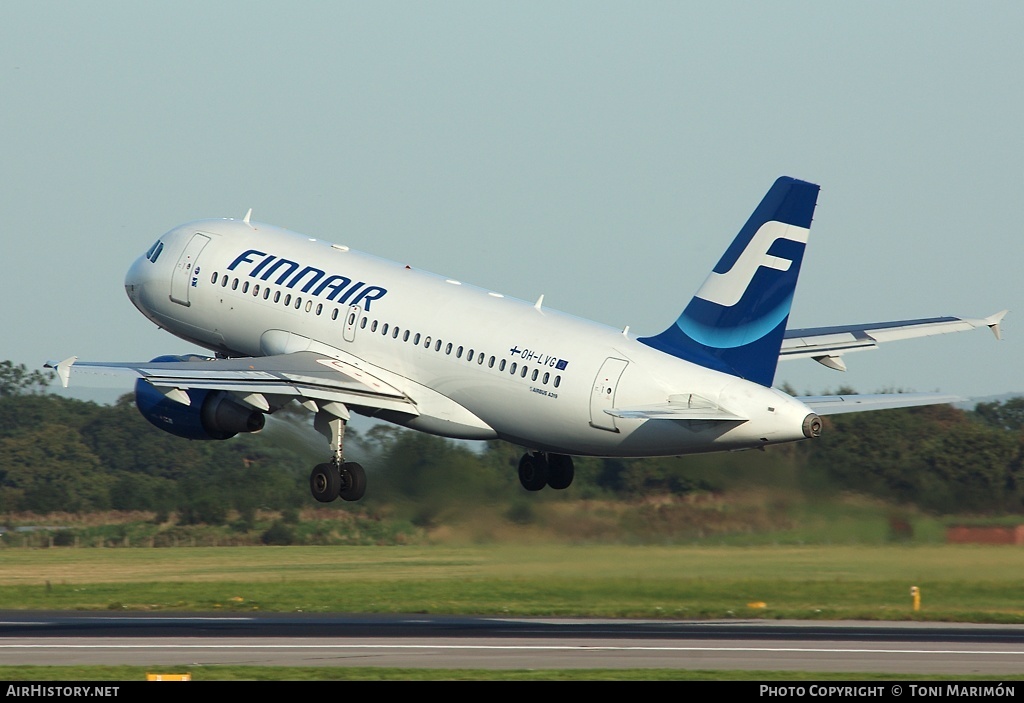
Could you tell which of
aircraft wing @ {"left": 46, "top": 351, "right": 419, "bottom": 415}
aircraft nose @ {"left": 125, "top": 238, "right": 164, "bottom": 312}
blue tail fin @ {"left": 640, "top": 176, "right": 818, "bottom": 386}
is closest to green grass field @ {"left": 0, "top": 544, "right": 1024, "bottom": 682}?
aircraft wing @ {"left": 46, "top": 351, "right": 419, "bottom": 415}

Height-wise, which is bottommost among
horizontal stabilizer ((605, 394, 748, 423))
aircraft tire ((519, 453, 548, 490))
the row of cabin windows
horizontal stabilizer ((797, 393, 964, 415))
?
aircraft tire ((519, 453, 548, 490))

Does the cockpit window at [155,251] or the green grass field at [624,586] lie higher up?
the cockpit window at [155,251]

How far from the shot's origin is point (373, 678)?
33.5 metres

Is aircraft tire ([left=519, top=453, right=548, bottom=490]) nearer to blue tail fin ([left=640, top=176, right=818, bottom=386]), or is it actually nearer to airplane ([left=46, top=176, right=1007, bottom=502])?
airplane ([left=46, top=176, right=1007, bottom=502])

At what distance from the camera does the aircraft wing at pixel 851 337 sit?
5009 centimetres

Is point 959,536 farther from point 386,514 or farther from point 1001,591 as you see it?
point 386,514

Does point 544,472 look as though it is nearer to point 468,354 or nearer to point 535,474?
point 535,474

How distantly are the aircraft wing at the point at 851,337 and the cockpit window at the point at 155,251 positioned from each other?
1917cm

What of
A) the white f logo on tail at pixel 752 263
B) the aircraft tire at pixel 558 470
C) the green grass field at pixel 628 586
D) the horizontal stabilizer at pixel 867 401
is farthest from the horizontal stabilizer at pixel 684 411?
the aircraft tire at pixel 558 470

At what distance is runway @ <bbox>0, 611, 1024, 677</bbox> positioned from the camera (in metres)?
35.8

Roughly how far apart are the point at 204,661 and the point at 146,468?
164 ft

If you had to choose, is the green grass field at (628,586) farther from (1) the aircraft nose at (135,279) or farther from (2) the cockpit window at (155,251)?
(2) the cockpit window at (155,251)

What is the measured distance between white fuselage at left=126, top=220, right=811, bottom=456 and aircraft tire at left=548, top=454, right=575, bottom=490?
147 inches
